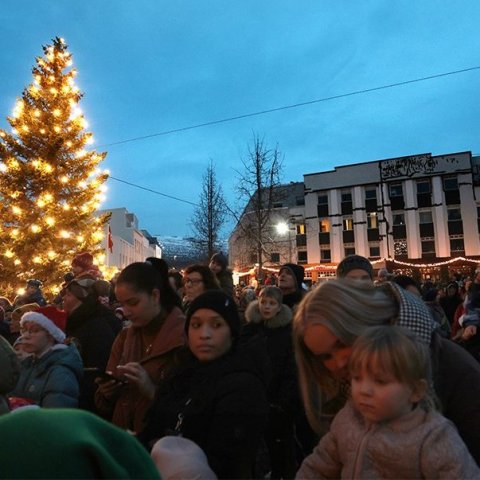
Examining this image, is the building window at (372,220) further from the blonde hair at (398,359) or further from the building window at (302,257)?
the blonde hair at (398,359)

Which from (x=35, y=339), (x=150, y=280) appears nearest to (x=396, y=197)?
(x=150, y=280)

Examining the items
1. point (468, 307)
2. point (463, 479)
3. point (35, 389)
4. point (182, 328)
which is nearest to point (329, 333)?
point (463, 479)

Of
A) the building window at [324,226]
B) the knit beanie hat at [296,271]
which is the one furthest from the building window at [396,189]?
the knit beanie hat at [296,271]

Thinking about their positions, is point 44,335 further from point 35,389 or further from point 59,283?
point 59,283

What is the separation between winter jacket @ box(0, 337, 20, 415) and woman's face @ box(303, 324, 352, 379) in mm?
1341

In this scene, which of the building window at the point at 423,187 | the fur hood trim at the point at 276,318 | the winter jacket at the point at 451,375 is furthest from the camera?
the building window at the point at 423,187

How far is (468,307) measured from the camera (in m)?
6.85

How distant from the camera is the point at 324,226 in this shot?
4541 cm

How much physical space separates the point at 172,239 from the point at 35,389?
161806 mm

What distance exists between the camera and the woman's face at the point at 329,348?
1.76 m

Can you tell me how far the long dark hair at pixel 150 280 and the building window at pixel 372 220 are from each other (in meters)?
42.3

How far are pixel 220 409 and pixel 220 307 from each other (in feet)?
2.06

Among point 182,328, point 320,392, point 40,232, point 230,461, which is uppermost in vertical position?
point 40,232

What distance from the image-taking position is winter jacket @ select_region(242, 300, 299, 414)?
3.79 m
